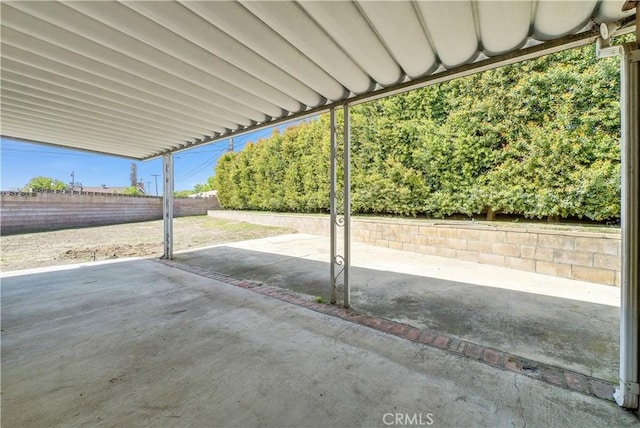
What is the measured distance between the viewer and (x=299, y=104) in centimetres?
340

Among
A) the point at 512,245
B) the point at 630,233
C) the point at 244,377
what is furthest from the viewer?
the point at 512,245

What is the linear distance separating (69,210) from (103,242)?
5.09 metres

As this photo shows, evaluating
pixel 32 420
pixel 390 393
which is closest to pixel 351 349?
pixel 390 393

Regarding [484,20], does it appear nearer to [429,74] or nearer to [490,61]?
[490,61]

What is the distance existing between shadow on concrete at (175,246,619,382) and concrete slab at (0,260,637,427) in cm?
54

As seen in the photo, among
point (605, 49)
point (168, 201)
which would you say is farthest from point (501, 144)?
point (168, 201)

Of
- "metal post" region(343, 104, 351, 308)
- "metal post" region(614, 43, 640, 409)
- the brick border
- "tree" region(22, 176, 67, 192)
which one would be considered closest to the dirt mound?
the brick border

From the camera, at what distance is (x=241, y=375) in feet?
6.35

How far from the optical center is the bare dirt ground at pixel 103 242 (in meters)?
6.35

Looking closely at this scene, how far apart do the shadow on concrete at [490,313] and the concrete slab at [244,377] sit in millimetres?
541

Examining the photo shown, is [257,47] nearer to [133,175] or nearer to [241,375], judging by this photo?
[241,375]

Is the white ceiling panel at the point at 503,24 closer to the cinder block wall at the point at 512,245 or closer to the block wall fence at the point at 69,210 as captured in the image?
the cinder block wall at the point at 512,245

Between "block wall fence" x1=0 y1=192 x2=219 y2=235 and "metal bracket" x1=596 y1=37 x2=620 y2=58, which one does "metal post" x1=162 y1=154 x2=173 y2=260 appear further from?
"block wall fence" x1=0 y1=192 x2=219 y2=235

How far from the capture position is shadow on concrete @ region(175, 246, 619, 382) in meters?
2.28
